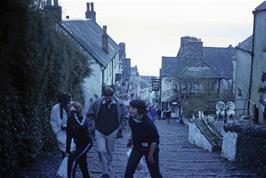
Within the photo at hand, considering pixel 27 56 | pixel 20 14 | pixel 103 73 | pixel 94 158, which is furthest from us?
pixel 103 73

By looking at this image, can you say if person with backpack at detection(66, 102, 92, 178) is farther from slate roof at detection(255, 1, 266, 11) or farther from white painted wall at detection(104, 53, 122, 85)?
white painted wall at detection(104, 53, 122, 85)

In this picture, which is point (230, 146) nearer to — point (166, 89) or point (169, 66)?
point (169, 66)

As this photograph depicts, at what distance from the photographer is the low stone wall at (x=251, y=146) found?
389 inches

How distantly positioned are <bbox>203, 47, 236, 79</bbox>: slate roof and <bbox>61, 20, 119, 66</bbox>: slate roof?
586 inches

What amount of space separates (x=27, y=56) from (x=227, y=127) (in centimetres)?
643

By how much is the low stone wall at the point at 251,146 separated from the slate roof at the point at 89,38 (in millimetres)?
23954

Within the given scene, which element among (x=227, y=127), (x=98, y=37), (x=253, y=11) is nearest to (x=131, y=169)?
(x=227, y=127)

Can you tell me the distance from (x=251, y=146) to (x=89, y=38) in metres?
32.1

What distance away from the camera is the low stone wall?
9.88 meters

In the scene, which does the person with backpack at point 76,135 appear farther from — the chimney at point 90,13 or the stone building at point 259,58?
the chimney at point 90,13

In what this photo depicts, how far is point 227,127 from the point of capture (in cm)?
1356

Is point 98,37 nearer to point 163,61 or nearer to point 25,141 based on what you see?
point 163,61

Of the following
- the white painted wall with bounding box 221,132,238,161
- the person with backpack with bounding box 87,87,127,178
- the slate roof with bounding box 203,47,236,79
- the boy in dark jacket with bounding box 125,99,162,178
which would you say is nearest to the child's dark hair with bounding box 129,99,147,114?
the boy in dark jacket with bounding box 125,99,162,178

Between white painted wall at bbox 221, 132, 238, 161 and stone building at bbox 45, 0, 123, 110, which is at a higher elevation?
stone building at bbox 45, 0, 123, 110
